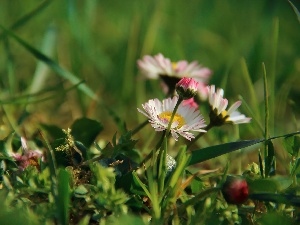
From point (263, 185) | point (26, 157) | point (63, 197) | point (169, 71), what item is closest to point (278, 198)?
point (263, 185)

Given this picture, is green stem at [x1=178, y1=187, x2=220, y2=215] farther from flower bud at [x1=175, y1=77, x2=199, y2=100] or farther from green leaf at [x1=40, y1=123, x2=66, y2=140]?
green leaf at [x1=40, y1=123, x2=66, y2=140]

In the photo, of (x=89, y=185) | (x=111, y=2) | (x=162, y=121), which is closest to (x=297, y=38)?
(x=111, y=2)

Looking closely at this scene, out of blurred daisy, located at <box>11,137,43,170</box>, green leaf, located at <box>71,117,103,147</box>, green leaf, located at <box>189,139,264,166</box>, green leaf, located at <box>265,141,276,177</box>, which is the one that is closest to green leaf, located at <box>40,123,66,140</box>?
green leaf, located at <box>71,117,103,147</box>

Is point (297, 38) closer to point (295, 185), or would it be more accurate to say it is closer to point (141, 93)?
point (141, 93)

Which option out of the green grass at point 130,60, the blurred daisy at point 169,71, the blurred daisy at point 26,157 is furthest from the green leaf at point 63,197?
the blurred daisy at point 169,71

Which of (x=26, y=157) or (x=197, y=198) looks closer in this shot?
(x=197, y=198)

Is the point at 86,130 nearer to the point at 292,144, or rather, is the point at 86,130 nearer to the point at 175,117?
the point at 175,117
